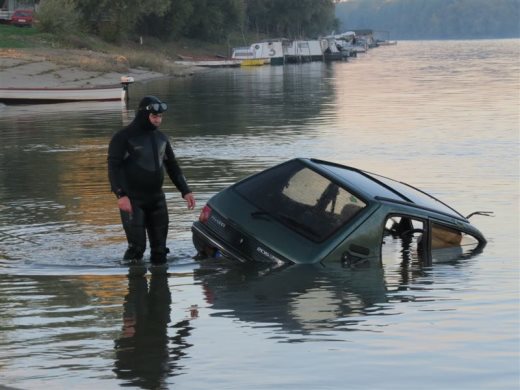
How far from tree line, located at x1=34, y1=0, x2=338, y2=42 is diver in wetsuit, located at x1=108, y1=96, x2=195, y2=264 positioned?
227ft

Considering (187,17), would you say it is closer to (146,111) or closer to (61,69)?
(61,69)

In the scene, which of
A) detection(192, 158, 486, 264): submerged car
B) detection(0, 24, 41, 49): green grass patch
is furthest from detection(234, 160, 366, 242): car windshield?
detection(0, 24, 41, 49): green grass patch

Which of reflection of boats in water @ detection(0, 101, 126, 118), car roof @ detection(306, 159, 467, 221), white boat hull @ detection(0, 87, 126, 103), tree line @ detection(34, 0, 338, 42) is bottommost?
reflection of boats in water @ detection(0, 101, 126, 118)

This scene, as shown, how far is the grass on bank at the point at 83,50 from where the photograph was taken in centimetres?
6506

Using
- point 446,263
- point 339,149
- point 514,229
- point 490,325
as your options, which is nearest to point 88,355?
point 490,325

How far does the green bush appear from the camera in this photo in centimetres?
7938

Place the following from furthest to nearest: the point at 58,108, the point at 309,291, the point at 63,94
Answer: the point at 63,94, the point at 58,108, the point at 309,291

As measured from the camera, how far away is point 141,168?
37.5 feet

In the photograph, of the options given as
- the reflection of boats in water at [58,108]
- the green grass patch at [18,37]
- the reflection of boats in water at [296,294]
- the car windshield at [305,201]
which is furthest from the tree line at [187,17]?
the reflection of boats in water at [296,294]

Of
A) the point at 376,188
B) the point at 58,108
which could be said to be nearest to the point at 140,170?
the point at 376,188

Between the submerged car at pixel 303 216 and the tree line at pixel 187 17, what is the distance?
69.6 metres

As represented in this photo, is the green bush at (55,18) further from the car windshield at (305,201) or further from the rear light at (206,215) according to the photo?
the car windshield at (305,201)

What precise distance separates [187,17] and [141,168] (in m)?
99.1

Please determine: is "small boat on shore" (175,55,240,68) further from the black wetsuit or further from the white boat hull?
the black wetsuit
